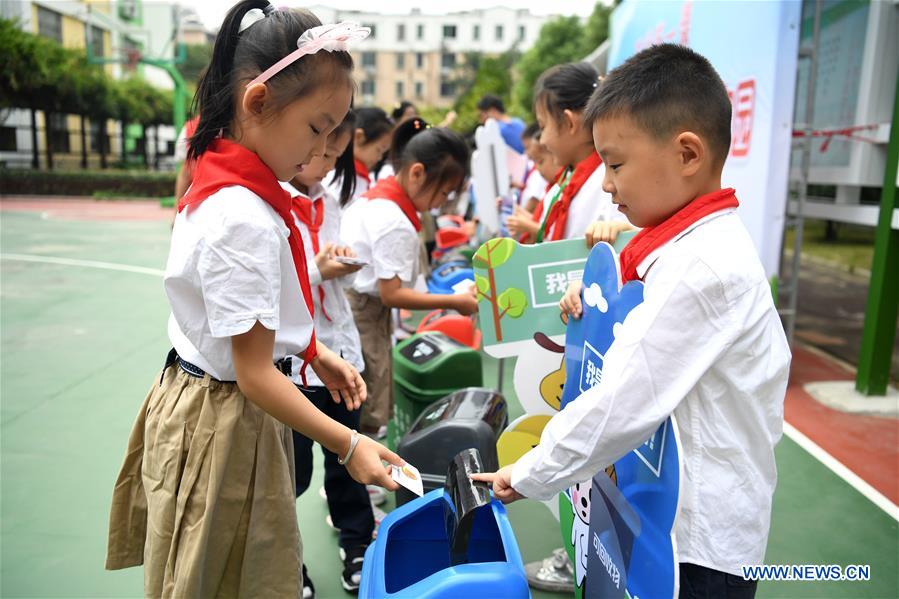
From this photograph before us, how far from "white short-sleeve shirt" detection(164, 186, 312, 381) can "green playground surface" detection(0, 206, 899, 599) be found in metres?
1.33

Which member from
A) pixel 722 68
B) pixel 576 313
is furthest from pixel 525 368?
pixel 722 68

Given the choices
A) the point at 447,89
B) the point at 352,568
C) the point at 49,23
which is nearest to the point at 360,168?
the point at 352,568

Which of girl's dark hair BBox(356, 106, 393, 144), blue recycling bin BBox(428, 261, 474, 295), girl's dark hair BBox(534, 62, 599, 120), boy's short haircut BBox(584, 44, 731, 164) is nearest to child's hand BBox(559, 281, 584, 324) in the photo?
boy's short haircut BBox(584, 44, 731, 164)

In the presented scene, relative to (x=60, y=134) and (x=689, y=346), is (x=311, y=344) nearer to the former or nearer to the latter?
(x=689, y=346)

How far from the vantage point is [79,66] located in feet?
69.1

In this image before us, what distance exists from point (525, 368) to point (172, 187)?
21554 mm

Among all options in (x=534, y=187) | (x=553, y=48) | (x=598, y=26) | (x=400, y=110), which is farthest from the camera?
(x=553, y=48)

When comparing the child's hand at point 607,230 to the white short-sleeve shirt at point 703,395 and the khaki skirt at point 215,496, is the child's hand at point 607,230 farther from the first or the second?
the khaki skirt at point 215,496

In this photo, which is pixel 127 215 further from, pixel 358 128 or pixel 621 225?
pixel 621 225

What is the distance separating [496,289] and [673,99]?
3.09 feet

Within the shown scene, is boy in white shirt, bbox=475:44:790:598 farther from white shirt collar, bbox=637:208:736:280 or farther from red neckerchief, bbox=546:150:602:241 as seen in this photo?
red neckerchief, bbox=546:150:602:241

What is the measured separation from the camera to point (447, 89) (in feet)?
194

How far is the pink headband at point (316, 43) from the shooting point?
48.2 inches

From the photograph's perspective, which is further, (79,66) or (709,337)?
(79,66)
